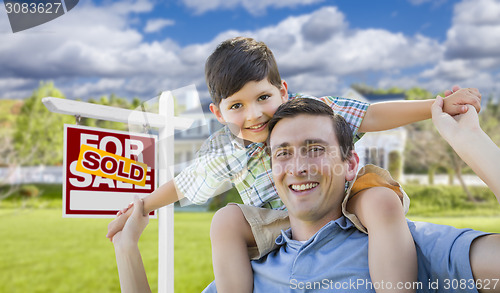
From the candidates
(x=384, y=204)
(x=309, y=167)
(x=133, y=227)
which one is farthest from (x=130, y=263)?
(x=384, y=204)

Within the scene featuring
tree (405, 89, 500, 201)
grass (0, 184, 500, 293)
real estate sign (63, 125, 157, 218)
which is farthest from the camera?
tree (405, 89, 500, 201)

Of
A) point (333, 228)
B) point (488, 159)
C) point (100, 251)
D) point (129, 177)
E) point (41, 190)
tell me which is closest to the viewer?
point (488, 159)

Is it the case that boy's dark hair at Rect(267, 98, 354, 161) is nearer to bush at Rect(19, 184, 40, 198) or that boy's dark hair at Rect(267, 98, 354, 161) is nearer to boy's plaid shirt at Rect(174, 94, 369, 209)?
boy's plaid shirt at Rect(174, 94, 369, 209)

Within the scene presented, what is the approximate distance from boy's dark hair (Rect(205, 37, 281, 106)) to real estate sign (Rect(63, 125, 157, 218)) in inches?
22.3

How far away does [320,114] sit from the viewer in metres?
1.04

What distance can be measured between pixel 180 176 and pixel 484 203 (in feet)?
33.1

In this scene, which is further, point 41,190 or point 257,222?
point 41,190

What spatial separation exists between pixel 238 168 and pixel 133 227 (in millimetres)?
336

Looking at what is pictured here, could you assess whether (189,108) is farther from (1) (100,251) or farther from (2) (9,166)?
(2) (9,166)

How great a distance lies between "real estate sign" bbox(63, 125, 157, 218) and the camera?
1.62 meters

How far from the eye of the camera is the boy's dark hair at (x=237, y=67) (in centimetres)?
119

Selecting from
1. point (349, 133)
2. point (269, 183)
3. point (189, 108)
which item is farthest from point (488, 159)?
point (189, 108)

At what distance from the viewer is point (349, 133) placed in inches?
42.4

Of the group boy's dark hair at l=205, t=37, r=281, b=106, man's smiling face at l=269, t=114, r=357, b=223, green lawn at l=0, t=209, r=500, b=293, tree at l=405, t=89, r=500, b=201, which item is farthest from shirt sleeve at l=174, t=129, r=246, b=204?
tree at l=405, t=89, r=500, b=201
